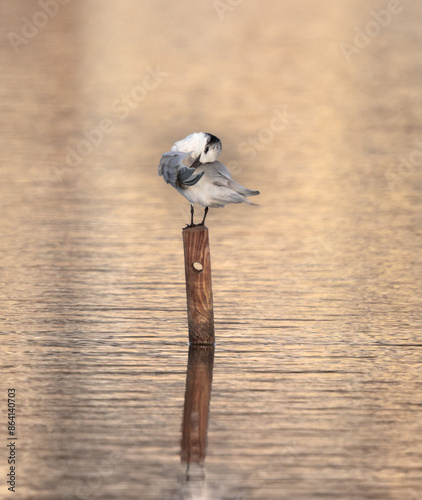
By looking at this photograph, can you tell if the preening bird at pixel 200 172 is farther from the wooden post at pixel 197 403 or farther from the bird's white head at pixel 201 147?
the wooden post at pixel 197 403

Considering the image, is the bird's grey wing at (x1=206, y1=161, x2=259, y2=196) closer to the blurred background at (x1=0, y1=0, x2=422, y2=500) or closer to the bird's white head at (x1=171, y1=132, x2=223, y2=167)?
the bird's white head at (x1=171, y1=132, x2=223, y2=167)

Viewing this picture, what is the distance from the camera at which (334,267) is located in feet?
46.9

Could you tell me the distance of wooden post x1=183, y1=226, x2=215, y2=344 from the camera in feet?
34.6

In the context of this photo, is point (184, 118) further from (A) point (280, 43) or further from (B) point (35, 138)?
(A) point (280, 43)

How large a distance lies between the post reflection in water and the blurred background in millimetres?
68

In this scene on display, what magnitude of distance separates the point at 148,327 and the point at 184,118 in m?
15.2

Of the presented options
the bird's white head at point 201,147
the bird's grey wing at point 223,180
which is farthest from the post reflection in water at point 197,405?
the bird's white head at point 201,147

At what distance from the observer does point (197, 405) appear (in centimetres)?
897

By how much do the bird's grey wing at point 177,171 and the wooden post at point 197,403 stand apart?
4.77 feet

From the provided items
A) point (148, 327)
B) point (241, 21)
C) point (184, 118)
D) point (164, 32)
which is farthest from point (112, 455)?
point (241, 21)

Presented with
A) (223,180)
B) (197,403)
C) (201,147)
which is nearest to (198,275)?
(223,180)

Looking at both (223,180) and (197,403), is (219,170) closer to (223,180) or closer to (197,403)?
(223,180)

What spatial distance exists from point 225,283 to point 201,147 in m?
3.19

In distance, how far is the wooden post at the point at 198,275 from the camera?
10.5 meters
